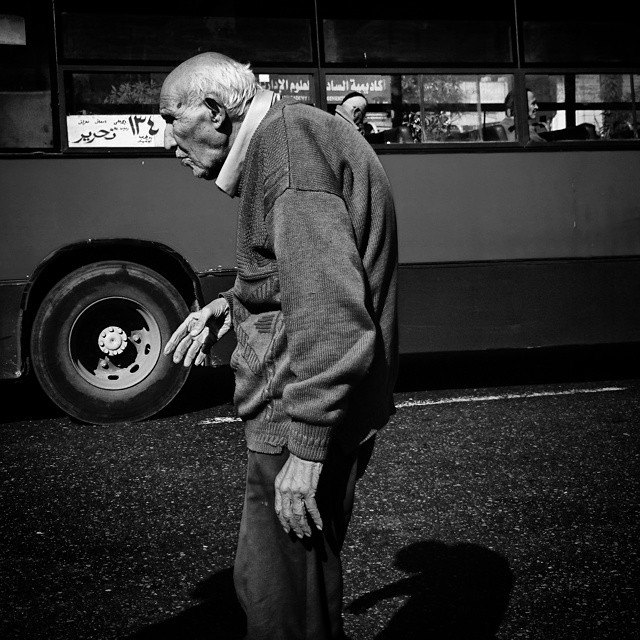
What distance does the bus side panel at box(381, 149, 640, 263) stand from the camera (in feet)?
22.9

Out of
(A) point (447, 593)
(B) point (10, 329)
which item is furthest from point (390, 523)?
(B) point (10, 329)

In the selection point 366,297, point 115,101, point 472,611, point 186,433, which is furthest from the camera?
point 115,101

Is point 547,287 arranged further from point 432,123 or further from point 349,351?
point 349,351

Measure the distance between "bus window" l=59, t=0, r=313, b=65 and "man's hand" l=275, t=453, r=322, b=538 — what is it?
16.7 feet

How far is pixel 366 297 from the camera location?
2043 mm

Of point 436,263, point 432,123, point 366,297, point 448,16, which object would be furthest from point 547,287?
point 366,297

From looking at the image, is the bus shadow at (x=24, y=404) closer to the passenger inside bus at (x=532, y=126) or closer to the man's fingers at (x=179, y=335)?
the passenger inside bus at (x=532, y=126)

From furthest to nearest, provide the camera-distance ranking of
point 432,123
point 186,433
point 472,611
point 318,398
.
A: point 432,123 < point 186,433 < point 472,611 < point 318,398

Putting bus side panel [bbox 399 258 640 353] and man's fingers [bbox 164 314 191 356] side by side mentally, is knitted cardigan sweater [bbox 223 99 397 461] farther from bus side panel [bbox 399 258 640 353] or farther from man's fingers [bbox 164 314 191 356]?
bus side panel [bbox 399 258 640 353]

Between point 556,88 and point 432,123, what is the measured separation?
1.06 meters

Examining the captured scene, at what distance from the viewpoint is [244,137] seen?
2.13 m

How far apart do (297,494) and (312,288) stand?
428mm

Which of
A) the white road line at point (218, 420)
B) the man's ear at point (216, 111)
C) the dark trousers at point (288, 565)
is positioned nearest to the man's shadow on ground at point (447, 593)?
the dark trousers at point (288, 565)

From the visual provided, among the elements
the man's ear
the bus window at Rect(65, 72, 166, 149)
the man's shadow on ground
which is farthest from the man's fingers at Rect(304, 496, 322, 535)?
the bus window at Rect(65, 72, 166, 149)
